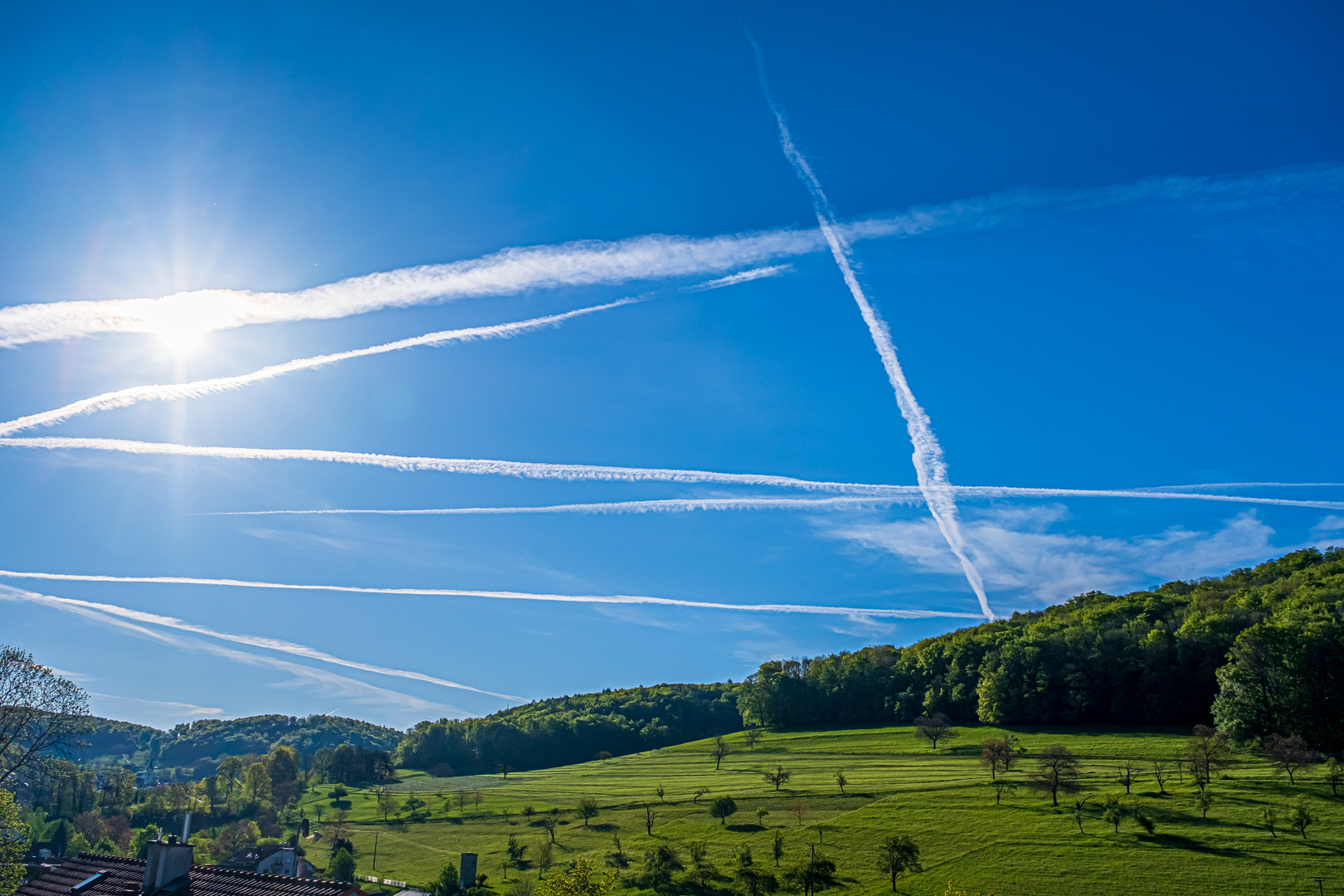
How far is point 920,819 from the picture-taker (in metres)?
77.0

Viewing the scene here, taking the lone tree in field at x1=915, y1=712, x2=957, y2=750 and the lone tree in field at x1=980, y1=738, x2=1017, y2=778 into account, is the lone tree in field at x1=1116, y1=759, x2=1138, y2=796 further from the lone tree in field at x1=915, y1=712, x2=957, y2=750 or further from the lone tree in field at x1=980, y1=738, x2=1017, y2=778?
the lone tree in field at x1=915, y1=712, x2=957, y2=750

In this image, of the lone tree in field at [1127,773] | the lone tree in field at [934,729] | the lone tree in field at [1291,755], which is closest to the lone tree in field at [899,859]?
the lone tree in field at [1127,773]

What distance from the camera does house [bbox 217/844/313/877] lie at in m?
78.5

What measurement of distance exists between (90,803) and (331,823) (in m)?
55.8

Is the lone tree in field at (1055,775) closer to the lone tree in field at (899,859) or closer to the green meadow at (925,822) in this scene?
the green meadow at (925,822)

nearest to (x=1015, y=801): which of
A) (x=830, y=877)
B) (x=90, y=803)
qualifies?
(x=830, y=877)

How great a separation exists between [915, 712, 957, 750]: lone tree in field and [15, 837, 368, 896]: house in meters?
111

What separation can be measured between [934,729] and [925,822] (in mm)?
54061

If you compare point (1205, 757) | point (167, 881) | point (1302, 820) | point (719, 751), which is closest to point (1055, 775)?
point (1205, 757)

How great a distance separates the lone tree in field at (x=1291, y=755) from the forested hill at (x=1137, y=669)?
67.3 ft

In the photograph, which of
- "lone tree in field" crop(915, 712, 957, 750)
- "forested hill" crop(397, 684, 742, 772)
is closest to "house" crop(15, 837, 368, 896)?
"lone tree in field" crop(915, 712, 957, 750)

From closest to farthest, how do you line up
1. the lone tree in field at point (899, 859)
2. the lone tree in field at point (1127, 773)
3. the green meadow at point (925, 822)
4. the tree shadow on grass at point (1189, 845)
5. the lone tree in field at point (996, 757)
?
1. the green meadow at point (925, 822)
2. the tree shadow on grass at point (1189, 845)
3. the lone tree in field at point (899, 859)
4. the lone tree in field at point (1127, 773)
5. the lone tree in field at point (996, 757)

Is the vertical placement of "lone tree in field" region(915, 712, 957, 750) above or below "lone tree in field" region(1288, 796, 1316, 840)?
above

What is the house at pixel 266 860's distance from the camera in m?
78.5
